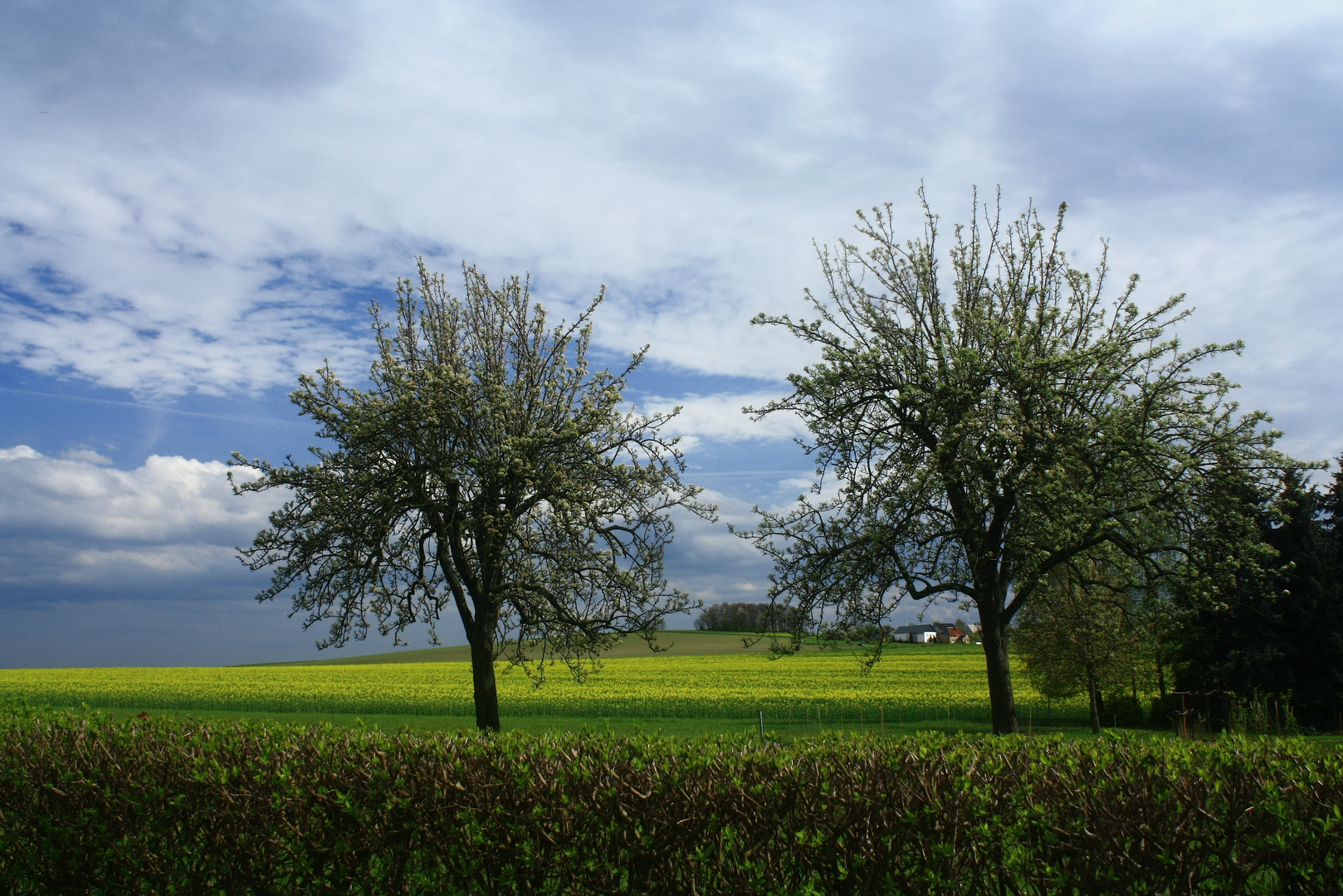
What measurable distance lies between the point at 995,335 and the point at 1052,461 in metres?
2.48

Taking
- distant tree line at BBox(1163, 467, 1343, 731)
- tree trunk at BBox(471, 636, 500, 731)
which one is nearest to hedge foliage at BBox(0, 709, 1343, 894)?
tree trunk at BBox(471, 636, 500, 731)

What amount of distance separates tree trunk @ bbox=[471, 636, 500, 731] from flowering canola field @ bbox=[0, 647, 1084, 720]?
6.19 meters

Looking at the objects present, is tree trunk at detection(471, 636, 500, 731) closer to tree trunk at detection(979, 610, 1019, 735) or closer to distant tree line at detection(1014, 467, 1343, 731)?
tree trunk at detection(979, 610, 1019, 735)

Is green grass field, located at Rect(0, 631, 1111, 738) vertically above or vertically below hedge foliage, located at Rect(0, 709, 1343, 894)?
below

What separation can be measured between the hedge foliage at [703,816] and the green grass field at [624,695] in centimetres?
1089

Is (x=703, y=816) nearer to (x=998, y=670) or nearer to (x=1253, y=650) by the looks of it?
(x=998, y=670)

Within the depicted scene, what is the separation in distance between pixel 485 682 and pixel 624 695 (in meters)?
19.5

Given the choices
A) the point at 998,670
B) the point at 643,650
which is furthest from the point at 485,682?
the point at 643,650

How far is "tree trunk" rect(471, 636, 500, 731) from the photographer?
15298 mm

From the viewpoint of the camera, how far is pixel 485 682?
51.0 feet

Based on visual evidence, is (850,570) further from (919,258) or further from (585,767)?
(585,767)

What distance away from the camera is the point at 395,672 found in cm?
5412

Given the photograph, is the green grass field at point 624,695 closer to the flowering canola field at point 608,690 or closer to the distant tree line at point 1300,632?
the flowering canola field at point 608,690

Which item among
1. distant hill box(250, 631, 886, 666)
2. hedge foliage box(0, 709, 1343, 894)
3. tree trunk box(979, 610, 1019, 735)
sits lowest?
distant hill box(250, 631, 886, 666)
